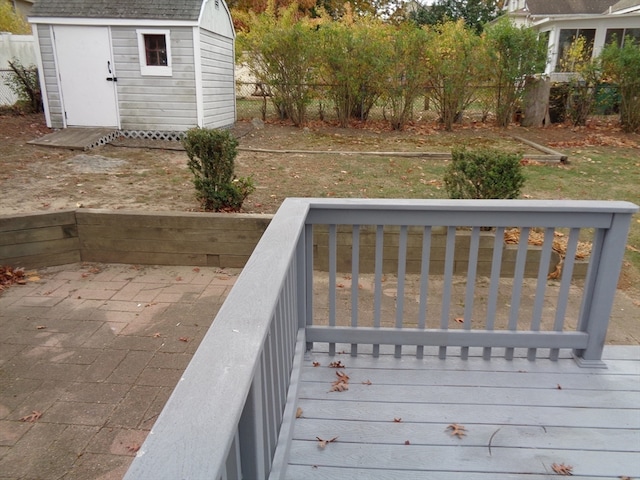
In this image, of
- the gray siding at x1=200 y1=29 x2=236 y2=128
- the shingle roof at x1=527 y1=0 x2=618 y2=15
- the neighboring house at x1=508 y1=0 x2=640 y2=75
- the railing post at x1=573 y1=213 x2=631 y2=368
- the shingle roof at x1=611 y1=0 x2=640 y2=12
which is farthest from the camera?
the shingle roof at x1=527 y1=0 x2=618 y2=15

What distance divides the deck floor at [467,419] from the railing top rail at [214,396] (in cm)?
98

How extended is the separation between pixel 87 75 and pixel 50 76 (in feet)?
2.73

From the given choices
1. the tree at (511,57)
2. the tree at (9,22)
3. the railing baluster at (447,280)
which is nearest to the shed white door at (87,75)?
the tree at (511,57)

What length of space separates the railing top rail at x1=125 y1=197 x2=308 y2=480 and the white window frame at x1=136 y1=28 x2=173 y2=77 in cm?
992

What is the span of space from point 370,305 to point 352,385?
1.72 m

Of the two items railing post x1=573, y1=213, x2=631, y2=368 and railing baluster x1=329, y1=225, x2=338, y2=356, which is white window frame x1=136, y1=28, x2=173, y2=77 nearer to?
railing baluster x1=329, y1=225, x2=338, y2=356

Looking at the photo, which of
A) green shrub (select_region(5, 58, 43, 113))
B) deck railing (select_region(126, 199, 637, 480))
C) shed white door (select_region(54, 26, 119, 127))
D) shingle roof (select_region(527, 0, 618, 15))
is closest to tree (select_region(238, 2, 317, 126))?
shed white door (select_region(54, 26, 119, 127))

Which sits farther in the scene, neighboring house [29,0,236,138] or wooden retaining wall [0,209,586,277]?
neighboring house [29,0,236,138]

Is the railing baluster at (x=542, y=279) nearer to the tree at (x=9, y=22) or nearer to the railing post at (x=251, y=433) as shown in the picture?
the railing post at (x=251, y=433)

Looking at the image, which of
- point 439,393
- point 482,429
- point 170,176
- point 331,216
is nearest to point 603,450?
point 482,429

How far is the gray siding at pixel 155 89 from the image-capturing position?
390 inches

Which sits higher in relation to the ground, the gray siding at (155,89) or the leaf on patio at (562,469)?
the gray siding at (155,89)

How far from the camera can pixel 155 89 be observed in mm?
10258

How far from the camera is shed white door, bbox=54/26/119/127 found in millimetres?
9875
